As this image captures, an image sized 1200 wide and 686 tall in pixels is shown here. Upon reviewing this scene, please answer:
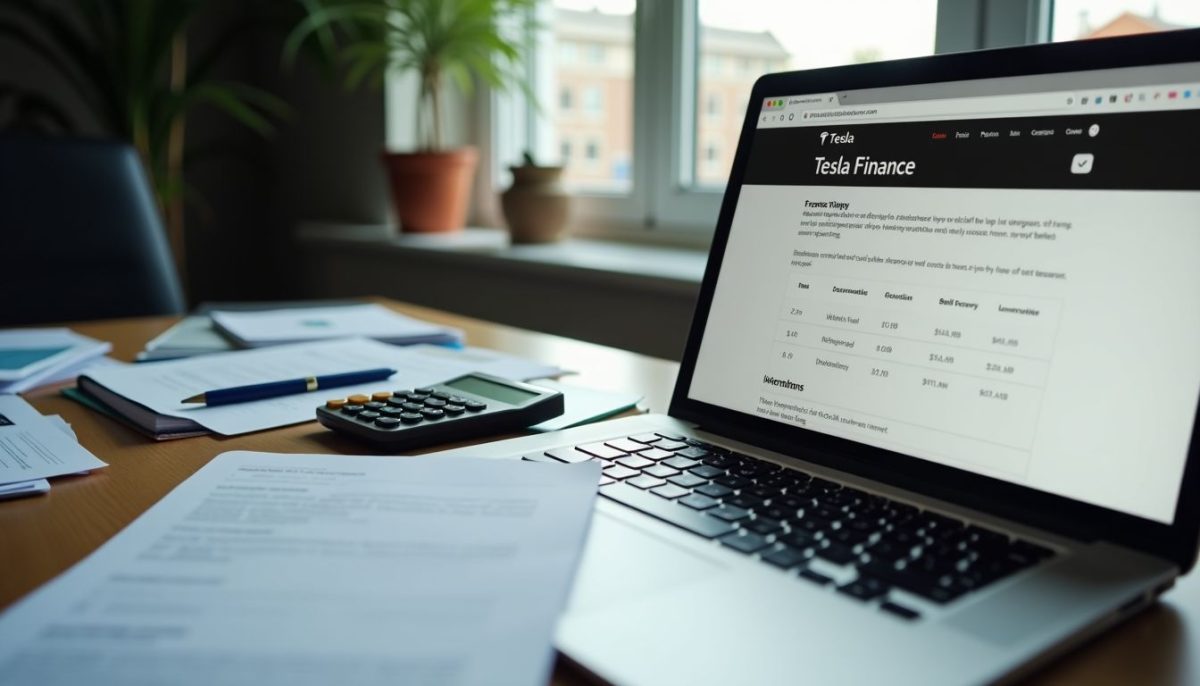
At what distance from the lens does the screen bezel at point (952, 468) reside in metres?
0.44

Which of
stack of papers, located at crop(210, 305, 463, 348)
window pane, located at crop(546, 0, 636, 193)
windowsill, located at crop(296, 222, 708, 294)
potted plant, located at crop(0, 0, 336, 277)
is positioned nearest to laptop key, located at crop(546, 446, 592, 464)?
stack of papers, located at crop(210, 305, 463, 348)

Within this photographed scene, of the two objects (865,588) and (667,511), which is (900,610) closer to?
(865,588)

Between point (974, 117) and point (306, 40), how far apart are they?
7.01 ft

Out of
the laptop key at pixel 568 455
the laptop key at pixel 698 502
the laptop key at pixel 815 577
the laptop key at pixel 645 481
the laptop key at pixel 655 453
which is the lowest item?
the laptop key at pixel 568 455

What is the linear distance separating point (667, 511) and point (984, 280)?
0.22 metres

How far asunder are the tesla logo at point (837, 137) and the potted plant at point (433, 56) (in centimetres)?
144

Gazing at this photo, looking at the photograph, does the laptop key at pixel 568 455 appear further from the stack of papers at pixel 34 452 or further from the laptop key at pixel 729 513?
the stack of papers at pixel 34 452

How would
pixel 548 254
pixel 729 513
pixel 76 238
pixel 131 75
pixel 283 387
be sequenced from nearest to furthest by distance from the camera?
pixel 729 513 → pixel 283 387 → pixel 76 238 → pixel 548 254 → pixel 131 75

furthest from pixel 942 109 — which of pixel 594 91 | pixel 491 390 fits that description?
pixel 594 91

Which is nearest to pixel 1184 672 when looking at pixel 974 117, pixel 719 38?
pixel 974 117

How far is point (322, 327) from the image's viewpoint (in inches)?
45.6

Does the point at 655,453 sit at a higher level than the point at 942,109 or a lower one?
lower

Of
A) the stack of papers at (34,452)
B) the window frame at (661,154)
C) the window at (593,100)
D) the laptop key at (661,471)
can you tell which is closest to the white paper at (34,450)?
the stack of papers at (34,452)

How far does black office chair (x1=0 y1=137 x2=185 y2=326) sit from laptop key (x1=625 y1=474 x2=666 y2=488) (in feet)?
4.05
